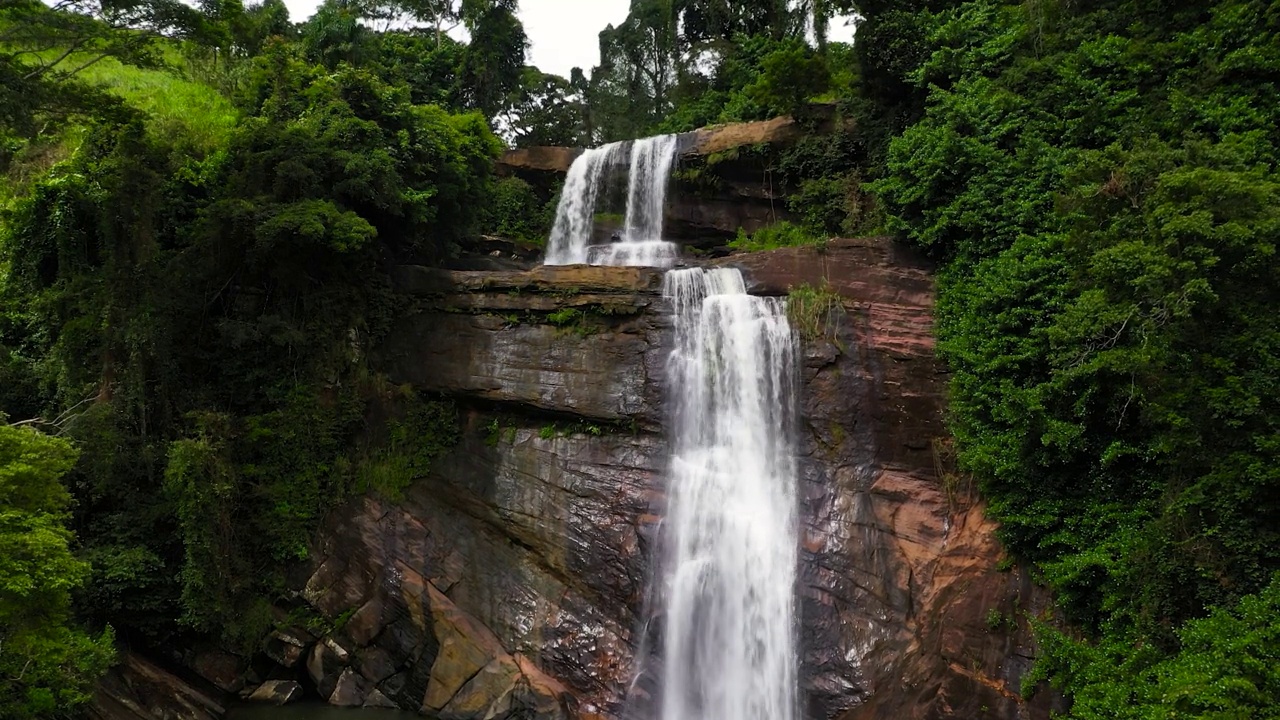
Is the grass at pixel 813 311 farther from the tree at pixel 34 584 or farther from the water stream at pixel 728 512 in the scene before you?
the tree at pixel 34 584

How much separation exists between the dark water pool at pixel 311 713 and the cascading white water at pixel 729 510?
14.3 feet

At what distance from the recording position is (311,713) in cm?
1066

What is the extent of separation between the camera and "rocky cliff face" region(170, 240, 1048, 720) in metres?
9.62

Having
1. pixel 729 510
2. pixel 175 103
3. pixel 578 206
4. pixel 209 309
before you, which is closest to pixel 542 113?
pixel 578 206

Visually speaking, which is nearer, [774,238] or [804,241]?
[804,241]

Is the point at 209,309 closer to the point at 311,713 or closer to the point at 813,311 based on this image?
the point at 311,713

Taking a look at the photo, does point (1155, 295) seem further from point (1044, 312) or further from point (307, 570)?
point (307, 570)

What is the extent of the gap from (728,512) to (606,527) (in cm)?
Answer: 200

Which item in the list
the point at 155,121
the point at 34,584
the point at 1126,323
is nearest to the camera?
the point at 34,584

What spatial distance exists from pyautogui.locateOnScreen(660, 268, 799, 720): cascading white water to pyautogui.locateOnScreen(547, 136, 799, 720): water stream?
0.05ft

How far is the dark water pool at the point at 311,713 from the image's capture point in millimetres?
10523

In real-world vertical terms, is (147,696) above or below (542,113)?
below

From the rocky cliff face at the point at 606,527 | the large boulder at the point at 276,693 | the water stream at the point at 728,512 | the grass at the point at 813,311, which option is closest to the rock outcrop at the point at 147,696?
the large boulder at the point at 276,693

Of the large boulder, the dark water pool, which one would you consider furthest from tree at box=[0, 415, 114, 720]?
the large boulder
